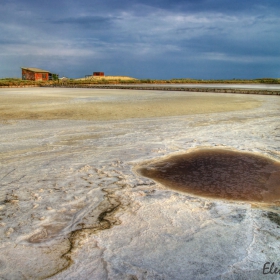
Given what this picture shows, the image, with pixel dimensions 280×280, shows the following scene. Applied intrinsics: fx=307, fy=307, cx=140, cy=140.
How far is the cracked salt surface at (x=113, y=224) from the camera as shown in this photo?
2566 millimetres

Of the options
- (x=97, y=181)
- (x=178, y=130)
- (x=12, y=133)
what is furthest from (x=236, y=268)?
(x=12, y=133)

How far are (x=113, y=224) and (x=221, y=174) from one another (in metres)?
2.41

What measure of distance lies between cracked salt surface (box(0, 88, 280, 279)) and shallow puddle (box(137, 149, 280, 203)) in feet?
0.86

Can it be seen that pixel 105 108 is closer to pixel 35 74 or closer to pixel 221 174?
pixel 221 174

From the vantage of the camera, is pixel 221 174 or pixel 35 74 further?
pixel 35 74

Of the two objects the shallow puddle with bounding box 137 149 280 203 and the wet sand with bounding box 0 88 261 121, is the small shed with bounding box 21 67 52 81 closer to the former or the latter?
the wet sand with bounding box 0 88 261 121

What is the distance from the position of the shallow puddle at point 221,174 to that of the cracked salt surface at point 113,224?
262 mm

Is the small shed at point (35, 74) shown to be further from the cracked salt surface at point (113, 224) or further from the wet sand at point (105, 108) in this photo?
the cracked salt surface at point (113, 224)

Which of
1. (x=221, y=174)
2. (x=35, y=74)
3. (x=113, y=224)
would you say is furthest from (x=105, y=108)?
(x=35, y=74)

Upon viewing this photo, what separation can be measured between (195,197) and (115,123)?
19.0 feet

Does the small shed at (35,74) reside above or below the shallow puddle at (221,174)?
above

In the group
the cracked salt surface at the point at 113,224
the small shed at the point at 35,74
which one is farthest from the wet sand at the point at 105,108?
the small shed at the point at 35,74

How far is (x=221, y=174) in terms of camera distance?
5.02 m

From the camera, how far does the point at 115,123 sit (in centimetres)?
945
